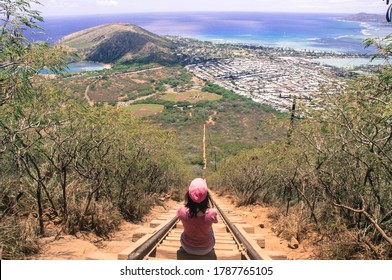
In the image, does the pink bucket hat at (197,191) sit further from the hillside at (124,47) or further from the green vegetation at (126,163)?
the hillside at (124,47)

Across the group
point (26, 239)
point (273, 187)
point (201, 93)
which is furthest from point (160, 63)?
point (26, 239)

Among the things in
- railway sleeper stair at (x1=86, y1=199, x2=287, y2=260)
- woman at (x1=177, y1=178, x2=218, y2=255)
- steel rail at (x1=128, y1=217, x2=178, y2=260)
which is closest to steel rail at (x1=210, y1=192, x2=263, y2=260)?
railway sleeper stair at (x1=86, y1=199, x2=287, y2=260)

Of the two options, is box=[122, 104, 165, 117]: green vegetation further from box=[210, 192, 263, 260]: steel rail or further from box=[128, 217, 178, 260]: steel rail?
box=[210, 192, 263, 260]: steel rail

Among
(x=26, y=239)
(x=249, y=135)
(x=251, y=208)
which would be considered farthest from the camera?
(x=249, y=135)

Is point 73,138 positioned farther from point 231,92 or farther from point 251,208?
point 231,92

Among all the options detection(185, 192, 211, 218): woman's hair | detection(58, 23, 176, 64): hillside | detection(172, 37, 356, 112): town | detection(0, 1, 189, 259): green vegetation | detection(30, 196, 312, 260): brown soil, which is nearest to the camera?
detection(185, 192, 211, 218): woman's hair

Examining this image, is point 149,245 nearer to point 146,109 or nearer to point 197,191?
point 197,191

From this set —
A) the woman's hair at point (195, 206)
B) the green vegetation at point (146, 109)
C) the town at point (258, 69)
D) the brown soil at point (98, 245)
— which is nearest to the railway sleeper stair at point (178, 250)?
the woman's hair at point (195, 206)
